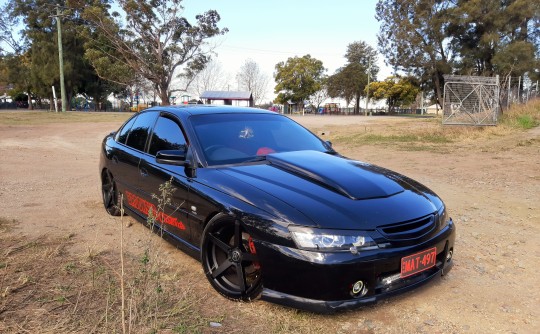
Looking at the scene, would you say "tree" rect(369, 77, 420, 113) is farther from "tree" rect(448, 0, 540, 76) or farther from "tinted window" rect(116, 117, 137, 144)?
"tinted window" rect(116, 117, 137, 144)

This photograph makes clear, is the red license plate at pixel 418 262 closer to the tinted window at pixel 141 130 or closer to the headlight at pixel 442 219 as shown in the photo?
the headlight at pixel 442 219

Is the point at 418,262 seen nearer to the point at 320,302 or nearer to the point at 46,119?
the point at 320,302

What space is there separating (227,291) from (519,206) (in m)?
4.59

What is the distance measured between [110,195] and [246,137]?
228cm

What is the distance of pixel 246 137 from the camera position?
3670 mm

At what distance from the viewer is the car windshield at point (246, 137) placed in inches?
134

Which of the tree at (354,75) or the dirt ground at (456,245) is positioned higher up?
the tree at (354,75)

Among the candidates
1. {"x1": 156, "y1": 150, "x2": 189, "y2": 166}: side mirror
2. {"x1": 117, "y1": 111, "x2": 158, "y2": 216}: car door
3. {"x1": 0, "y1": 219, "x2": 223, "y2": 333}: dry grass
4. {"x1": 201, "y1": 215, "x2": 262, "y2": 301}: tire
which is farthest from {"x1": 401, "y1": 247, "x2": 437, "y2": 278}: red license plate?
{"x1": 117, "y1": 111, "x2": 158, "y2": 216}: car door

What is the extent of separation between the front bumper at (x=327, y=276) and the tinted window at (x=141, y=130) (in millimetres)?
2242

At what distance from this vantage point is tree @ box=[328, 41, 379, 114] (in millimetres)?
69125

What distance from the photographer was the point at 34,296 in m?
2.80

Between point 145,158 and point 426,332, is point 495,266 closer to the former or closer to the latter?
point 426,332

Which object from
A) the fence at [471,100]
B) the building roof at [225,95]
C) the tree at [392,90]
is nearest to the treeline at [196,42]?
the fence at [471,100]

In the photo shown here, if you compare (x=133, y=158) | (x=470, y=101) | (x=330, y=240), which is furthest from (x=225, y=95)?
(x=330, y=240)
